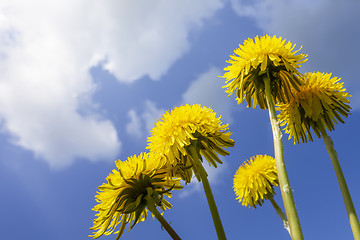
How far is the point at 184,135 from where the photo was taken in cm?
220

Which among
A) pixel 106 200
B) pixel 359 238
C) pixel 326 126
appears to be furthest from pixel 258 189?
pixel 106 200

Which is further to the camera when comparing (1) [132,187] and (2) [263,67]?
(2) [263,67]

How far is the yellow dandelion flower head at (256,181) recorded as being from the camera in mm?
4034

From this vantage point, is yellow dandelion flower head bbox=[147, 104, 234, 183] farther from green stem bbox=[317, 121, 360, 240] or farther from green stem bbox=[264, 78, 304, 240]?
green stem bbox=[317, 121, 360, 240]

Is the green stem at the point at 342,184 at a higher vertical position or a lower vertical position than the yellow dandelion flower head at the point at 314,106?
lower

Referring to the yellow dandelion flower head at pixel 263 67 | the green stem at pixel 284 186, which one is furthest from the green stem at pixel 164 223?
the yellow dandelion flower head at pixel 263 67

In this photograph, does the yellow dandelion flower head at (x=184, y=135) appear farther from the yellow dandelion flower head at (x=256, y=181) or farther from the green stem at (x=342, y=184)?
the yellow dandelion flower head at (x=256, y=181)

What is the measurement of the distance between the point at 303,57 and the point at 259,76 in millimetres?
440

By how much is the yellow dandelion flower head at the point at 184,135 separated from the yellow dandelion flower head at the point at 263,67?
1.43 feet

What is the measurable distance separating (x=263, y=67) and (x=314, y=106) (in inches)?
32.8

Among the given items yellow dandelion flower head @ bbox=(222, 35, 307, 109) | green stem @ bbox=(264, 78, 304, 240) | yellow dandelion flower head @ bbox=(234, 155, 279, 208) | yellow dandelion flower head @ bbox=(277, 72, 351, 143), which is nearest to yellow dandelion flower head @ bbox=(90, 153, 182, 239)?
green stem @ bbox=(264, 78, 304, 240)

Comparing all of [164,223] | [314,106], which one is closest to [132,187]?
[164,223]

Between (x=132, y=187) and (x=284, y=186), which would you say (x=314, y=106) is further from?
(x=132, y=187)

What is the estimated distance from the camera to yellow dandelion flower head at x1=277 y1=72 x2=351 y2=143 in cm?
293
